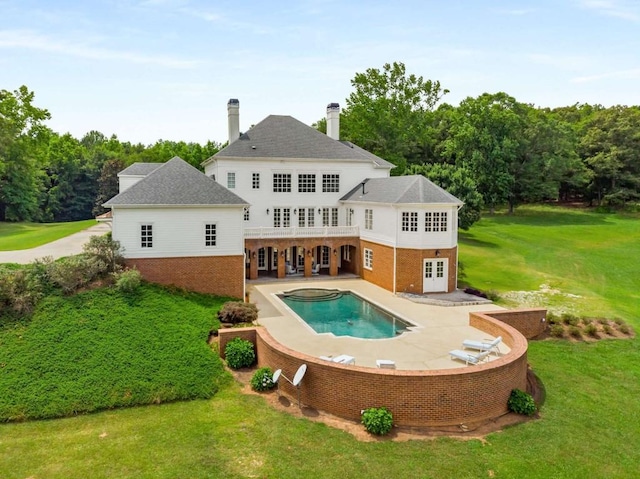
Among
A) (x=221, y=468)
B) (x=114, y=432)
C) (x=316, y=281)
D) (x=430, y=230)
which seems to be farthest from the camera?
(x=316, y=281)

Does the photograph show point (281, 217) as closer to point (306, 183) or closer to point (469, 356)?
point (306, 183)

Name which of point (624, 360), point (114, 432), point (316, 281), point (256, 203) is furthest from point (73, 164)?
point (624, 360)

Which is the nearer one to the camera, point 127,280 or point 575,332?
point 127,280

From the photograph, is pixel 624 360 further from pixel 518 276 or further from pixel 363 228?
pixel 363 228

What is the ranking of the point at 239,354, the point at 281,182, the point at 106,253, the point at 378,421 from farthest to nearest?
the point at 281,182 < the point at 106,253 < the point at 239,354 < the point at 378,421

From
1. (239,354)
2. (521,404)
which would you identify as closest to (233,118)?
(239,354)
